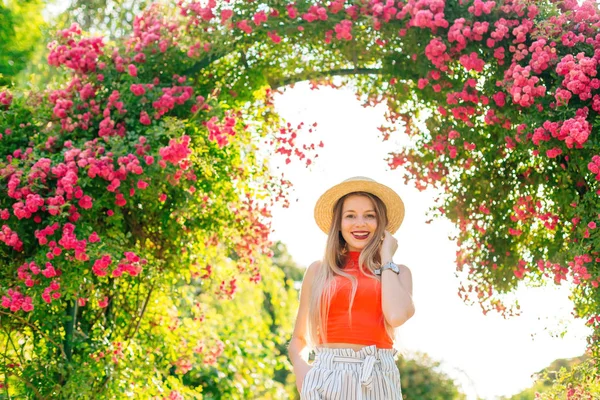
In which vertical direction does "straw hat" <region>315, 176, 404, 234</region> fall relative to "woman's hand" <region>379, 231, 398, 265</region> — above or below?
above

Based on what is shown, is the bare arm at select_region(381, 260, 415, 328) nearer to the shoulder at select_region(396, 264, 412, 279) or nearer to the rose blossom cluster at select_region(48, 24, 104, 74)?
the shoulder at select_region(396, 264, 412, 279)

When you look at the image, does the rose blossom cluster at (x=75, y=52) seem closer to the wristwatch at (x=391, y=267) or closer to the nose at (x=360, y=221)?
the nose at (x=360, y=221)

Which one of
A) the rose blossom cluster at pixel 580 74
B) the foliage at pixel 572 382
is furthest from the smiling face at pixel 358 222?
the foliage at pixel 572 382

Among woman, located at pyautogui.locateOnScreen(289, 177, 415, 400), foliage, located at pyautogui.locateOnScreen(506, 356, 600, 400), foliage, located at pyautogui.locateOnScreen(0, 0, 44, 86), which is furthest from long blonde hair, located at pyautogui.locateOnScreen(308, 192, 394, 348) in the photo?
foliage, located at pyautogui.locateOnScreen(0, 0, 44, 86)

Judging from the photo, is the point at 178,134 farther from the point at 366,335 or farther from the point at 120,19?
the point at 120,19

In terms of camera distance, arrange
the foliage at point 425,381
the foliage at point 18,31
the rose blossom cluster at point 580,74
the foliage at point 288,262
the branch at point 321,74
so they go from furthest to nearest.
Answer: the foliage at point 288,262 < the foliage at point 425,381 < the foliage at point 18,31 < the branch at point 321,74 < the rose blossom cluster at point 580,74

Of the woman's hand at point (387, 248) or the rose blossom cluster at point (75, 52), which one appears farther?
the rose blossom cluster at point (75, 52)

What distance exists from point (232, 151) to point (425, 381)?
9032mm

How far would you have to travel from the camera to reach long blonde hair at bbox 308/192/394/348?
3037 millimetres

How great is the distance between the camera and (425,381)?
1363 centimetres

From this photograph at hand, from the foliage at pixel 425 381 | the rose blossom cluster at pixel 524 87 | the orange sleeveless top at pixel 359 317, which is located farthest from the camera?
the foliage at pixel 425 381

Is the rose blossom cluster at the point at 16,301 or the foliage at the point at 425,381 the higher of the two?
the foliage at the point at 425,381

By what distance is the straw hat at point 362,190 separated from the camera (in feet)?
10.9

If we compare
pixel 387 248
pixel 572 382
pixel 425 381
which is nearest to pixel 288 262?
pixel 425 381
